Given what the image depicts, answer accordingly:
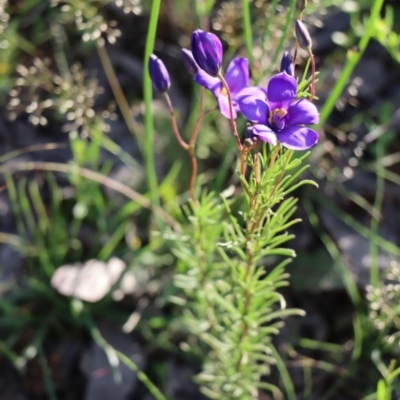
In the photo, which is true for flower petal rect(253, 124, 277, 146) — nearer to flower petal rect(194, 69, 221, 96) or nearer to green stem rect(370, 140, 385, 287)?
flower petal rect(194, 69, 221, 96)

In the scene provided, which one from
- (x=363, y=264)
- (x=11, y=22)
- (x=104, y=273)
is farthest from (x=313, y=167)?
(x=11, y=22)

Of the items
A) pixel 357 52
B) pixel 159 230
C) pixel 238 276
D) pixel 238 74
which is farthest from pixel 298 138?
pixel 159 230

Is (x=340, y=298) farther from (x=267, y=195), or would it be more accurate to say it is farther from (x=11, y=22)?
(x=11, y=22)

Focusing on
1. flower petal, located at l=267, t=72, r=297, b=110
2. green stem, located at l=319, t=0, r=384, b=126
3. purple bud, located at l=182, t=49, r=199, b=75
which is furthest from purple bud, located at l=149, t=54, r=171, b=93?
green stem, located at l=319, t=0, r=384, b=126

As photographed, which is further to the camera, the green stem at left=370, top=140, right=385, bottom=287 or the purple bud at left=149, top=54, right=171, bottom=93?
the green stem at left=370, top=140, right=385, bottom=287

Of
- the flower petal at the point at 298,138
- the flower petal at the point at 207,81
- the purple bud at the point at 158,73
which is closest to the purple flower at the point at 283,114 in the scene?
the flower petal at the point at 298,138

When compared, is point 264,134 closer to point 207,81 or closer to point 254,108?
point 254,108
